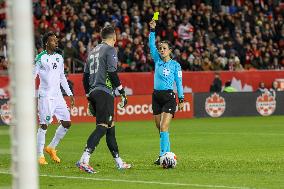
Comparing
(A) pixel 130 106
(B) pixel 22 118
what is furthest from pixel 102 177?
(A) pixel 130 106

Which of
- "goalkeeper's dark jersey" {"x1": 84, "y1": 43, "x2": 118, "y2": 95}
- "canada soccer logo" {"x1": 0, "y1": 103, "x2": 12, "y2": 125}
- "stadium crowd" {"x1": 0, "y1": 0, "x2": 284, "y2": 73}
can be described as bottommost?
"canada soccer logo" {"x1": 0, "y1": 103, "x2": 12, "y2": 125}

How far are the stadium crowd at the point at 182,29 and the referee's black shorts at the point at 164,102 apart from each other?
57.7 ft

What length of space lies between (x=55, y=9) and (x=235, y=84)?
8237 mm

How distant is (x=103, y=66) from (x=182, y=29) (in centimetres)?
2508

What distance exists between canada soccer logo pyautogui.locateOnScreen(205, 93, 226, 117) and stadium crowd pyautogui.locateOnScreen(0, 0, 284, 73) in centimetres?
388

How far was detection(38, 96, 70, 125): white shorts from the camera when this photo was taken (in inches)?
661

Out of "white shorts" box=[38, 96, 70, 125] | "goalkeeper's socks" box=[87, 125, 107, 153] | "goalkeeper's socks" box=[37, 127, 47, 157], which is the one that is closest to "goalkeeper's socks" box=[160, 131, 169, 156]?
"goalkeeper's socks" box=[87, 125, 107, 153]

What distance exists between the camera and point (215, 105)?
3394cm

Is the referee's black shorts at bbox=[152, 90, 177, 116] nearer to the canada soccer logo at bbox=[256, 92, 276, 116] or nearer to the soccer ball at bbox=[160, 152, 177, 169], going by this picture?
the soccer ball at bbox=[160, 152, 177, 169]

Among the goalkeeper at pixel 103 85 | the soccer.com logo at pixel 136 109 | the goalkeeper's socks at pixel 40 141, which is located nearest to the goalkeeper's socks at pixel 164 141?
the goalkeeper at pixel 103 85

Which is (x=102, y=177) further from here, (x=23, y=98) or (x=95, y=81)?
(x=23, y=98)

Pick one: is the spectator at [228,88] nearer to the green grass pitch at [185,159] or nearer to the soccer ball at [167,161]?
the green grass pitch at [185,159]

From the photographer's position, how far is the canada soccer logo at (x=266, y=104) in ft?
114

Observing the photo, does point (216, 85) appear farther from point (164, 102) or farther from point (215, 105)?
point (164, 102)
